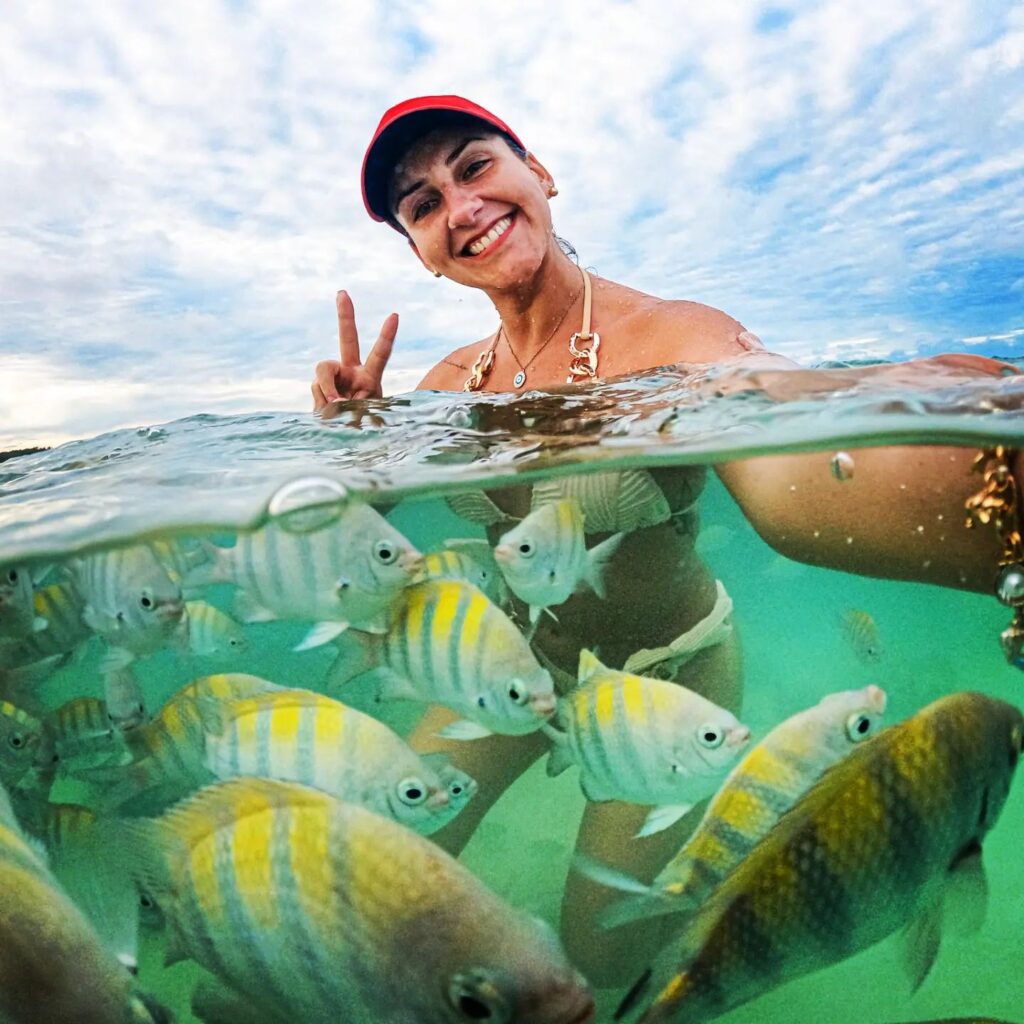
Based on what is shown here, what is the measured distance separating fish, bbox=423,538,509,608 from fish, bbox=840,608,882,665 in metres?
1.76

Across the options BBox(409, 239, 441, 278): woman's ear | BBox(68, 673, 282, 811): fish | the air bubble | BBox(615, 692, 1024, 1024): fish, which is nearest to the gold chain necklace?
BBox(409, 239, 441, 278): woman's ear

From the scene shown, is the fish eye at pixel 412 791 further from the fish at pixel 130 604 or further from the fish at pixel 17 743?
the fish at pixel 17 743

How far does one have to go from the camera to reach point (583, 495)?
3.59 metres

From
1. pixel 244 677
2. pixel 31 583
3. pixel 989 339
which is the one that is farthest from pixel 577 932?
pixel 989 339

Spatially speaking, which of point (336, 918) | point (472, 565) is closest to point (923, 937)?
point (336, 918)

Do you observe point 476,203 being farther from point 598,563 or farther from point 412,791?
point 412,791

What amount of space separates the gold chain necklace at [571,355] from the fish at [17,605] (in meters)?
3.07

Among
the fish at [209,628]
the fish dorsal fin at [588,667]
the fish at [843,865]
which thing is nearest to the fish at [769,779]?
the fish at [843,865]

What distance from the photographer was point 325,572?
8.87 ft

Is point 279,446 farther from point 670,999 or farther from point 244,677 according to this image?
point 670,999

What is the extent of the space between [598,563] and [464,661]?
0.87 m

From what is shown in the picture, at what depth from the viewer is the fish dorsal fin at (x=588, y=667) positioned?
2236 millimetres

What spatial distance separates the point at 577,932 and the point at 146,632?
228 centimetres

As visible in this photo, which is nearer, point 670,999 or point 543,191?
point 670,999
